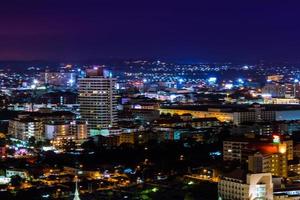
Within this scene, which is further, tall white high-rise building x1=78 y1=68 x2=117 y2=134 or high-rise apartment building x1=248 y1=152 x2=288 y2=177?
tall white high-rise building x1=78 y1=68 x2=117 y2=134

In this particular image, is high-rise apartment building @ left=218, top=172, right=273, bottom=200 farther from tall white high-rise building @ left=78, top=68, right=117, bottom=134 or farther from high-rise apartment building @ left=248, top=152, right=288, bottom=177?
tall white high-rise building @ left=78, top=68, right=117, bottom=134

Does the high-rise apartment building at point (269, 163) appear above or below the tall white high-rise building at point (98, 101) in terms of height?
below

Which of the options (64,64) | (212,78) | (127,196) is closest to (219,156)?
(127,196)

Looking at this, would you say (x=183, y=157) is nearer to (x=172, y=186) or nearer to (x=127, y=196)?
(x=172, y=186)

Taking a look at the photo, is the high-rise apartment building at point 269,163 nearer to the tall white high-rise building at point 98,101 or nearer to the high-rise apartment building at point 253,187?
the high-rise apartment building at point 253,187

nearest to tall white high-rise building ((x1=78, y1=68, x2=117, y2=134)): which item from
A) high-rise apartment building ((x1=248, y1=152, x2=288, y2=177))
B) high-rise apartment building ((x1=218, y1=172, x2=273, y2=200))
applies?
high-rise apartment building ((x1=248, y1=152, x2=288, y2=177))

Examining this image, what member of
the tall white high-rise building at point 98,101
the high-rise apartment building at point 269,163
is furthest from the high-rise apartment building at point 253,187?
the tall white high-rise building at point 98,101

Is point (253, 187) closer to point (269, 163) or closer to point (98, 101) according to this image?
point (269, 163)

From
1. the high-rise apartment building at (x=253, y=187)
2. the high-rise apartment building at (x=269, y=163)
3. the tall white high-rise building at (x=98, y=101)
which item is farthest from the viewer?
the tall white high-rise building at (x=98, y=101)
